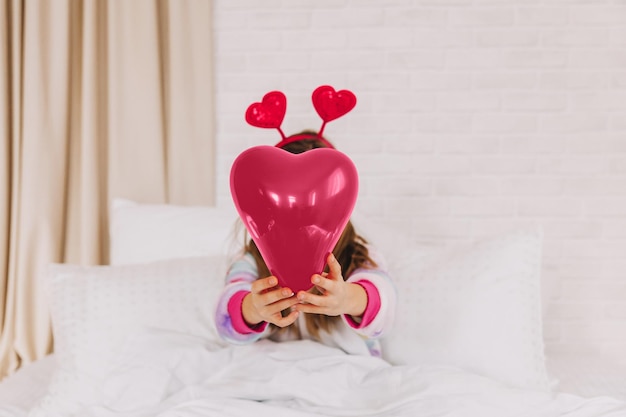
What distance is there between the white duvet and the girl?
6 cm

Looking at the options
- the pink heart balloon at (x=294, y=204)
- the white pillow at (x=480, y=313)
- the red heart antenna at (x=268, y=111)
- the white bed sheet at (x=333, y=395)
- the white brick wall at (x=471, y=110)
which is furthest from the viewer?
the white brick wall at (x=471, y=110)

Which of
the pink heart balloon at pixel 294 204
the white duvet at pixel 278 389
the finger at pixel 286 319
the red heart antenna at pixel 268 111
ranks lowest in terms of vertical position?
the white duvet at pixel 278 389

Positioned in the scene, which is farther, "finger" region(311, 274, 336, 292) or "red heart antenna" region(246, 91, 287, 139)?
"red heart antenna" region(246, 91, 287, 139)

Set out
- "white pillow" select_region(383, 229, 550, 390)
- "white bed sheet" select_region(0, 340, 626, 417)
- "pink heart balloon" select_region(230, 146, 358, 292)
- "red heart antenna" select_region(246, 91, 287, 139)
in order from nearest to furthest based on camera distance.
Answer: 1. "pink heart balloon" select_region(230, 146, 358, 292)
2. "white bed sheet" select_region(0, 340, 626, 417)
3. "red heart antenna" select_region(246, 91, 287, 139)
4. "white pillow" select_region(383, 229, 550, 390)

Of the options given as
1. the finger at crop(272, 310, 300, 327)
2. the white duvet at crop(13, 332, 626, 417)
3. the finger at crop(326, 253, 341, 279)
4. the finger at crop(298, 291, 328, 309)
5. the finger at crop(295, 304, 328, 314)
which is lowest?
the white duvet at crop(13, 332, 626, 417)

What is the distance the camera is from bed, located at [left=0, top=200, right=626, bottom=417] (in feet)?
3.57

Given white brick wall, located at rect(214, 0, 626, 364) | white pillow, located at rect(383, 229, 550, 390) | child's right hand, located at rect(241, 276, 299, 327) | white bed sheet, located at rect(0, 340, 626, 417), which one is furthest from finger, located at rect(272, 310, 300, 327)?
white brick wall, located at rect(214, 0, 626, 364)

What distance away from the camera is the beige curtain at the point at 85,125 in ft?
5.98

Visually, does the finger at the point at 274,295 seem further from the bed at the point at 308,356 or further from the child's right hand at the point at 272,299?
the bed at the point at 308,356

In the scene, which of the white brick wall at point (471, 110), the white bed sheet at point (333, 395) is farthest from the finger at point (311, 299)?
the white brick wall at point (471, 110)

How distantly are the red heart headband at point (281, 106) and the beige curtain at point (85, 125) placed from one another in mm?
722

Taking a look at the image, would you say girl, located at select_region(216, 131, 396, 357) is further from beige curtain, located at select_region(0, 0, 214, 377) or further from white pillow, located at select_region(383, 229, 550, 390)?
beige curtain, located at select_region(0, 0, 214, 377)

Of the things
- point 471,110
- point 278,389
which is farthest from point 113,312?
point 471,110

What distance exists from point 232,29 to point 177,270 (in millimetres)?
814
